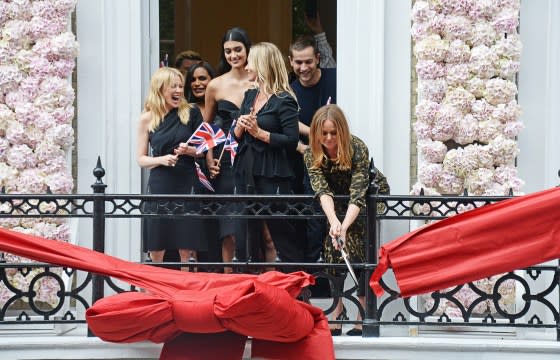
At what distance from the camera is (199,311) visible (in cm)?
1015

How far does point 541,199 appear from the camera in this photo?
34.9 ft

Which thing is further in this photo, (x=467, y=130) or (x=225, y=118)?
(x=225, y=118)

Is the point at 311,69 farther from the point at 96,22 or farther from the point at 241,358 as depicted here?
the point at 241,358

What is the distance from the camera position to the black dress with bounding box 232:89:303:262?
11.5 metres

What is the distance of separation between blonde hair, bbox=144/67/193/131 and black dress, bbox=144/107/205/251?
0.04 metres

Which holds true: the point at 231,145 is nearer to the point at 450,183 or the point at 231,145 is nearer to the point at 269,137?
the point at 269,137

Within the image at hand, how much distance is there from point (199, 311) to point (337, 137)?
1.67 m

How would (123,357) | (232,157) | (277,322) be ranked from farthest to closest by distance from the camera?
1. (232,157)
2. (123,357)
3. (277,322)

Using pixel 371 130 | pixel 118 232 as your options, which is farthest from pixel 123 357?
pixel 371 130

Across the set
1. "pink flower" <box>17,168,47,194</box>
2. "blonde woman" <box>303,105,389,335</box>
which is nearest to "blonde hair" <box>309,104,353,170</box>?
"blonde woman" <box>303,105,389,335</box>

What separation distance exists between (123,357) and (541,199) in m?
3.00

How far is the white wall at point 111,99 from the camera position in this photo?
1223 centimetres

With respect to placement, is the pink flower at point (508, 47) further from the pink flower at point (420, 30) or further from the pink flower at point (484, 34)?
the pink flower at point (420, 30)

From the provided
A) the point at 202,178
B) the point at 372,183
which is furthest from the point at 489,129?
the point at 202,178
